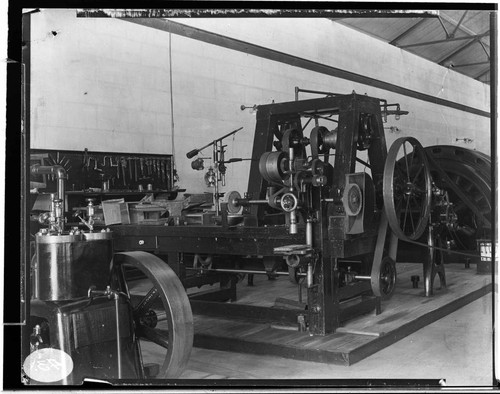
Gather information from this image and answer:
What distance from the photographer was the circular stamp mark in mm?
2572

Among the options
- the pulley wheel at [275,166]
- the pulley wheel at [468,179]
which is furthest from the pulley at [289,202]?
the pulley wheel at [468,179]

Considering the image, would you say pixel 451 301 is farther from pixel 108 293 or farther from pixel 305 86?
pixel 305 86

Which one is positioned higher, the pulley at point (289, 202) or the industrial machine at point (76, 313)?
the pulley at point (289, 202)

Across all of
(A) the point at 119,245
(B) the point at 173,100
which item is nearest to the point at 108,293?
(A) the point at 119,245

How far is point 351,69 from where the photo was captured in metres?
9.50

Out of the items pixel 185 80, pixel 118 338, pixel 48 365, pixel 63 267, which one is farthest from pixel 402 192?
pixel 185 80

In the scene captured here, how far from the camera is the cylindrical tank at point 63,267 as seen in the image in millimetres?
2676

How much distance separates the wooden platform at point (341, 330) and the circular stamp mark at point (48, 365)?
4.68ft

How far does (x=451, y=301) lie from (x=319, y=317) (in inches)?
61.6

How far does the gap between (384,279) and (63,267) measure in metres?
2.41

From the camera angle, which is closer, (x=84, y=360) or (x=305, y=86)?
(x=84, y=360)

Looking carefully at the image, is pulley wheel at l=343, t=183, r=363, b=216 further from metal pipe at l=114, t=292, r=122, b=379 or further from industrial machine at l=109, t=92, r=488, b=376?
metal pipe at l=114, t=292, r=122, b=379

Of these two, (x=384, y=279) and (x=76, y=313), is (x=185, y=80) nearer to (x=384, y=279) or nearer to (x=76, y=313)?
(x=384, y=279)

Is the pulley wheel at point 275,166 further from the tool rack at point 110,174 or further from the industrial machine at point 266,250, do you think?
the tool rack at point 110,174
